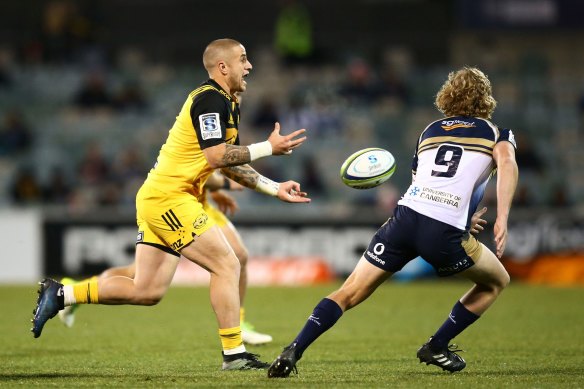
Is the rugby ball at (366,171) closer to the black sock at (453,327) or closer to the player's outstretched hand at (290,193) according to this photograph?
the player's outstretched hand at (290,193)

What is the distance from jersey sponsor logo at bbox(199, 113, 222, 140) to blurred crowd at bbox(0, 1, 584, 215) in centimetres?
1341

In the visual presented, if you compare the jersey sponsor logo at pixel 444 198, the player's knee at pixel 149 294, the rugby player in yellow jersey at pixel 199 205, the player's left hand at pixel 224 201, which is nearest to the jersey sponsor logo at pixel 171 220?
the rugby player in yellow jersey at pixel 199 205

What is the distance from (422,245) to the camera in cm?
688

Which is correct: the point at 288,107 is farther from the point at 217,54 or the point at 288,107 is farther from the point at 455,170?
the point at 455,170

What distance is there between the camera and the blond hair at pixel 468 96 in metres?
7.12

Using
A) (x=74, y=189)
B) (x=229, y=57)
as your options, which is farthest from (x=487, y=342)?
(x=74, y=189)

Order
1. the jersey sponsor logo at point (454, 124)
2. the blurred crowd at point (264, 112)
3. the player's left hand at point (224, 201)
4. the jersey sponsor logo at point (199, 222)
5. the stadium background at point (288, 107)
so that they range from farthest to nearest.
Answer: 1. the blurred crowd at point (264, 112)
2. the stadium background at point (288, 107)
3. the player's left hand at point (224, 201)
4. the jersey sponsor logo at point (199, 222)
5. the jersey sponsor logo at point (454, 124)

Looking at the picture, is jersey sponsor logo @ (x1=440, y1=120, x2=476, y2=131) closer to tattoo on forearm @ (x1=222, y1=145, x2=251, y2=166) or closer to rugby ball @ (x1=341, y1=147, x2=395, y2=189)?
rugby ball @ (x1=341, y1=147, x2=395, y2=189)

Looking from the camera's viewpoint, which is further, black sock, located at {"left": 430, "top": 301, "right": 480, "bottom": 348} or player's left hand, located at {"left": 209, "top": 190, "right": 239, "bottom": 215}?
player's left hand, located at {"left": 209, "top": 190, "right": 239, "bottom": 215}

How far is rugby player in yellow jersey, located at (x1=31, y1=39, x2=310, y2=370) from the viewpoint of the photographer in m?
7.21

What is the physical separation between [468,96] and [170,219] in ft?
7.43

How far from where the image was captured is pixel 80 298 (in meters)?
7.52

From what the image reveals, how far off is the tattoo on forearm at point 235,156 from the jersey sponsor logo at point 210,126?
5.2 inches

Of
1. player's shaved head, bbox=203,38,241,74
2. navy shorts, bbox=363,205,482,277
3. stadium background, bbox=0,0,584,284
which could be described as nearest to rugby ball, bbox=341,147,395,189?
navy shorts, bbox=363,205,482,277
